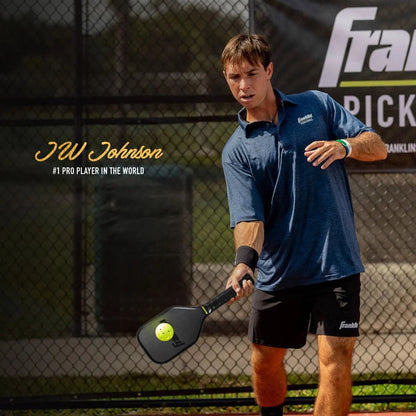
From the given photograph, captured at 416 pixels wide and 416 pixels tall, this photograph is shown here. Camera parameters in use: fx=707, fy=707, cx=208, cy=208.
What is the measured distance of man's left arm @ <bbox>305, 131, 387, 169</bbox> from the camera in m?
2.87

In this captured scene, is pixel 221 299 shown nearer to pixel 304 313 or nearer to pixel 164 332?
pixel 164 332

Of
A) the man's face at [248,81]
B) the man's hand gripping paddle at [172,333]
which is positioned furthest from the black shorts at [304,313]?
the man's face at [248,81]

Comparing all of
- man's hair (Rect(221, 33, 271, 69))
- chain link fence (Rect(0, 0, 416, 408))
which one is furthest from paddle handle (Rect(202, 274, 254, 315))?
chain link fence (Rect(0, 0, 416, 408))

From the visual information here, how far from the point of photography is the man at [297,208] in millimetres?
3059

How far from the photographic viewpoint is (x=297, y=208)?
3.17m

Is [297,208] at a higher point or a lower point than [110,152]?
lower

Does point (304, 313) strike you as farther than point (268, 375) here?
No

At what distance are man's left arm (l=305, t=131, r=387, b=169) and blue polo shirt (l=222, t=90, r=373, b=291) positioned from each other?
0.29ft

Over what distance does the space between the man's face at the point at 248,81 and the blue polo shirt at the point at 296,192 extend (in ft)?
0.41

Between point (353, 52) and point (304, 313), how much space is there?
169 cm

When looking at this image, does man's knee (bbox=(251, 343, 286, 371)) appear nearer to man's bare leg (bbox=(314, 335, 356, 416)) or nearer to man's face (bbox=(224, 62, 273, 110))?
man's bare leg (bbox=(314, 335, 356, 416))

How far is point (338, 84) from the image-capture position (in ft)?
13.7

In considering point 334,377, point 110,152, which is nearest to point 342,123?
point 334,377

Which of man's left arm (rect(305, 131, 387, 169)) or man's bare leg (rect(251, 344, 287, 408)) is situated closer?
man's left arm (rect(305, 131, 387, 169))
